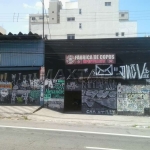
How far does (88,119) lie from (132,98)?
4.22 meters

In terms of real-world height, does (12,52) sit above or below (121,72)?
above

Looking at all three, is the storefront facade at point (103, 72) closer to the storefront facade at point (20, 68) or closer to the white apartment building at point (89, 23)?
the storefront facade at point (20, 68)

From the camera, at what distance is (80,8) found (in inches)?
1959

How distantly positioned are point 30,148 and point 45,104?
11315 mm

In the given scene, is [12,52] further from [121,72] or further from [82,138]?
[82,138]

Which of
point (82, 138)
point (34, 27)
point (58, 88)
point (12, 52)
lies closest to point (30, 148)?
point (82, 138)

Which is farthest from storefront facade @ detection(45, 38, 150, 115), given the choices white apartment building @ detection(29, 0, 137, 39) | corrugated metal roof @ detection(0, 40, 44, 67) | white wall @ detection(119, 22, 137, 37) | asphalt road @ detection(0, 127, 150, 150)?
white wall @ detection(119, 22, 137, 37)

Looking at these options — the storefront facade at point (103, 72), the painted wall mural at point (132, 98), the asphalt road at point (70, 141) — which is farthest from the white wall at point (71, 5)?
the asphalt road at point (70, 141)

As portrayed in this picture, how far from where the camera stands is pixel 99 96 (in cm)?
1797

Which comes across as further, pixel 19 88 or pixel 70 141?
pixel 19 88

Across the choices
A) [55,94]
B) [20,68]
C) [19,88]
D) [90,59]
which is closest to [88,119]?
[55,94]

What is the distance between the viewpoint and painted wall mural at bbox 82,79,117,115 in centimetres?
1784

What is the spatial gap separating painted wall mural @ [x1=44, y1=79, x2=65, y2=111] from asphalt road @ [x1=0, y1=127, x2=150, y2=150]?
8.37m

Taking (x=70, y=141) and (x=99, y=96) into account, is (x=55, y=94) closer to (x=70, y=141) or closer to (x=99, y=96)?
(x=99, y=96)
